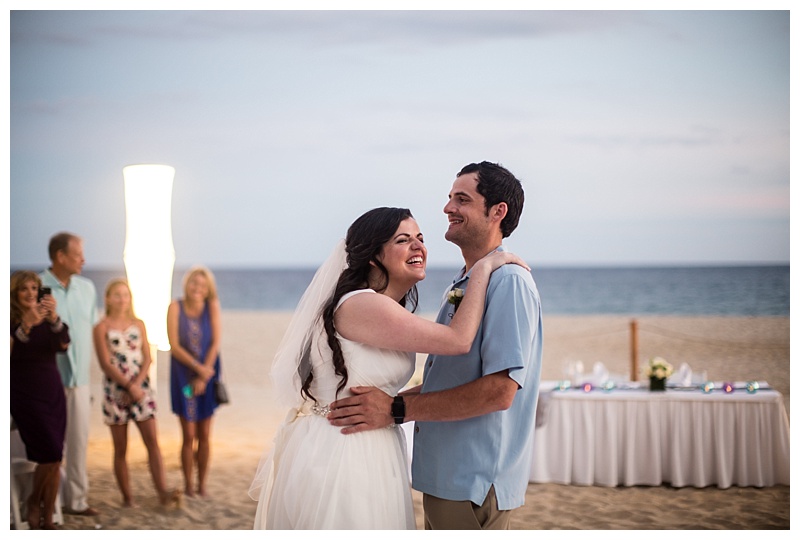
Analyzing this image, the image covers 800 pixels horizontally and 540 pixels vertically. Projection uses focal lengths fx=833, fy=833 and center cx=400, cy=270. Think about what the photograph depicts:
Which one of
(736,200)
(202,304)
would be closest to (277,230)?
(736,200)

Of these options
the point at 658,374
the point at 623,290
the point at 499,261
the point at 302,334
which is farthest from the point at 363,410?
the point at 623,290

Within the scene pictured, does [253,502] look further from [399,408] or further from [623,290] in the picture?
[623,290]

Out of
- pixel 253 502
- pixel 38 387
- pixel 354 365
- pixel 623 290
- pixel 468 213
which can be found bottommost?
pixel 253 502

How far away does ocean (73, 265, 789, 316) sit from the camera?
81.2 feet

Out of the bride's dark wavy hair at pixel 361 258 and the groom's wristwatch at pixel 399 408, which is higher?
the bride's dark wavy hair at pixel 361 258

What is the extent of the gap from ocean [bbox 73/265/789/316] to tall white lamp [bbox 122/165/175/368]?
17.2 m

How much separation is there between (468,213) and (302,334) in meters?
0.61

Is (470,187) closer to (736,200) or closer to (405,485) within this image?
(405,485)

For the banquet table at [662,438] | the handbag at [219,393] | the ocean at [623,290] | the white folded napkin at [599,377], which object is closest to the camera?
the banquet table at [662,438]

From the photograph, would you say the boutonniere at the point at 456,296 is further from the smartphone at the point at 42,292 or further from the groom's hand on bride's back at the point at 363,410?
the smartphone at the point at 42,292

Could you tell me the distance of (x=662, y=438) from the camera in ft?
16.4

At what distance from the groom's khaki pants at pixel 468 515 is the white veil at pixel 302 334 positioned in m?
0.54

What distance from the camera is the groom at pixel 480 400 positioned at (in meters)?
2.28

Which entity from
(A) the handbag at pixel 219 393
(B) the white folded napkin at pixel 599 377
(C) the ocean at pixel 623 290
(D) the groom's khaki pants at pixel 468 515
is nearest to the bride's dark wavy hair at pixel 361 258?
(D) the groom's khaki pants at pixel 468 515
